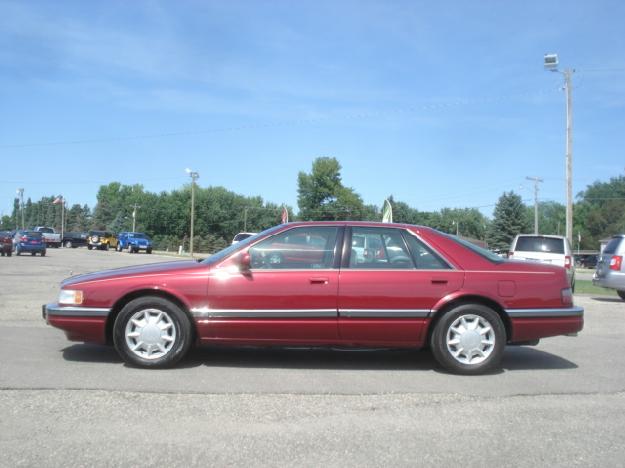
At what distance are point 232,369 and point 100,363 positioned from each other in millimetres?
1350

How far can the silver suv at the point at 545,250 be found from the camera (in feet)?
50.6

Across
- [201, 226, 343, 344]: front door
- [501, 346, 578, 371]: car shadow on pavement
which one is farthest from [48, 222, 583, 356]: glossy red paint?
[501, 346, 578, 371]: car shadow on pavement

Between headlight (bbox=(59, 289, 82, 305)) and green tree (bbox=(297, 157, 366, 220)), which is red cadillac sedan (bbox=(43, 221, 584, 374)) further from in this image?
green tree (bbox=(297, 157, 366, 220))

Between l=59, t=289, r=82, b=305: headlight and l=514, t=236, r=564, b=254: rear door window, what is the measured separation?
13.0m

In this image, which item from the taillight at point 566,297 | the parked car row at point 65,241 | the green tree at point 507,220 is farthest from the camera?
the green tree at point 507,220

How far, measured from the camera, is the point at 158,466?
3.33 metres

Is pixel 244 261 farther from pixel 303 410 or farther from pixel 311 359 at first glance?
pixel 303 410

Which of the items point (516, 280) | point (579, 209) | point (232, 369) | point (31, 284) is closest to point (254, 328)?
point (232, 369)

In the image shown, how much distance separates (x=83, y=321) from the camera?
5551 millimetres

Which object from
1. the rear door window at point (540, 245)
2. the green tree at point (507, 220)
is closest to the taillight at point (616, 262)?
the rear door window at point (540, 245)

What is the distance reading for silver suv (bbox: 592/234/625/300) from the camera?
13281 mm

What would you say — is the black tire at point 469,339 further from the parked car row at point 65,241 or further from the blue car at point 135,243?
the blue car at point 135,243

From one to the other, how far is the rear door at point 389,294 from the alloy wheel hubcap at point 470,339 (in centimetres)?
29

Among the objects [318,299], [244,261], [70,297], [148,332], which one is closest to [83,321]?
[70,297]
